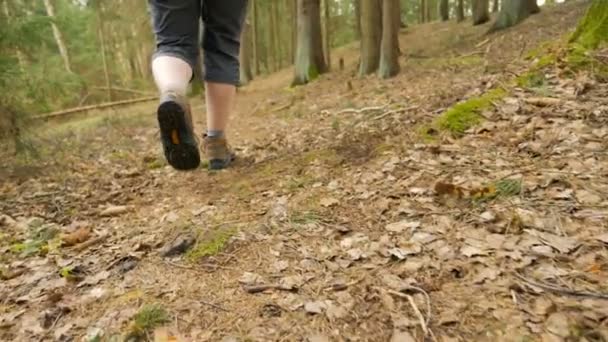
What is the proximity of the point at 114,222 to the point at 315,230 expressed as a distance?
52.2 inches

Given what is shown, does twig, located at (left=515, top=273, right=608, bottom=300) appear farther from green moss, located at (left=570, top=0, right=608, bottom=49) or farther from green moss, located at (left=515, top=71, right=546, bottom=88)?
green moss, located at (left=570, top=0, right=608, bottom=49)

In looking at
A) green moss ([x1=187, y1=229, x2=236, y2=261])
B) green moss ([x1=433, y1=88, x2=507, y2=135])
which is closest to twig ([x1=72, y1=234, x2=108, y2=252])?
green moss ([x1=187, y1=229, x2=236, y2=261])

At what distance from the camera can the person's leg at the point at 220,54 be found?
2.48 meters

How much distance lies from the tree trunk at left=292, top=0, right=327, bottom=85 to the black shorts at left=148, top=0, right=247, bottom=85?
700cm

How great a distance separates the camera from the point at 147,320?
144cm

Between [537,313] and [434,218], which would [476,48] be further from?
[537,313]

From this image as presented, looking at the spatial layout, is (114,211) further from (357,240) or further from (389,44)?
(389,44)

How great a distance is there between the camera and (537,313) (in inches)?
49.5

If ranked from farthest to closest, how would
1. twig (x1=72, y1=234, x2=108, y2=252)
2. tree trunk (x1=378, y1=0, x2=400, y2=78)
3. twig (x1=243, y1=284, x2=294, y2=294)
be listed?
tree trunk (x1=378, y1=0, x2=400, y2=78) → twig (x1=72, y1=234, x2=108, y2=252) → twig (x1=243, y1=284, x2=294, y2=294)

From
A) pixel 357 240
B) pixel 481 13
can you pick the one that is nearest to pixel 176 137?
pixel 357 240

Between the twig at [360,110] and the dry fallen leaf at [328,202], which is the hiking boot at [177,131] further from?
the twig at [360,110]

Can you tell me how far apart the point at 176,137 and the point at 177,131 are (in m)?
0.04

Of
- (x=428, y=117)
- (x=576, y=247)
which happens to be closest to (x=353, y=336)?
(x=576, y=247)

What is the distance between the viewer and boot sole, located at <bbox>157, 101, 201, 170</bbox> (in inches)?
75.0
